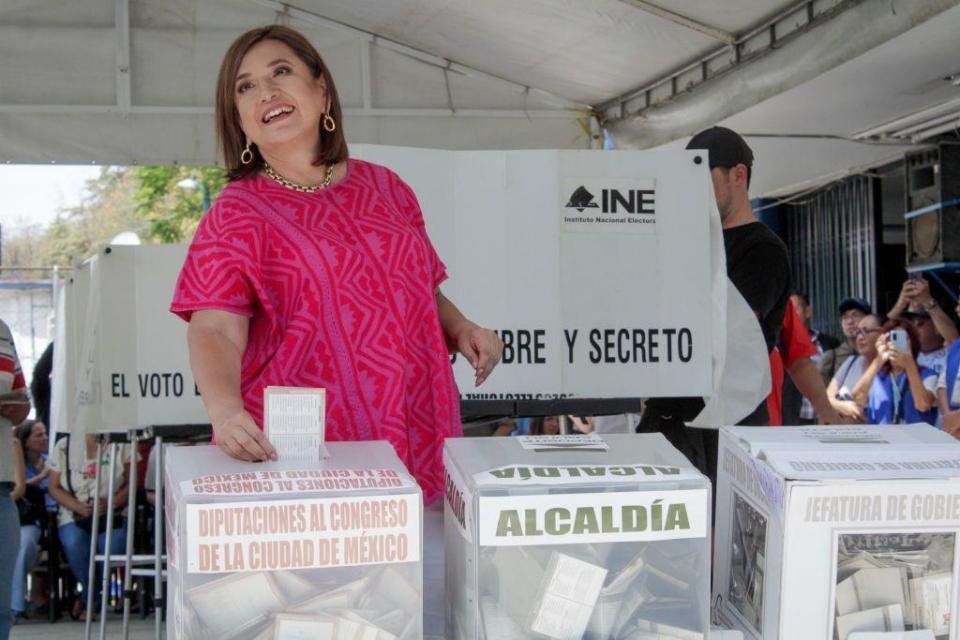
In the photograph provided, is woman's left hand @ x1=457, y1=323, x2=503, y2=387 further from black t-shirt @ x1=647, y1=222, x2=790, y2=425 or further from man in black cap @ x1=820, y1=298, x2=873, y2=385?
man in black cap @ x1=820, y1=298, x2=873, y2=385

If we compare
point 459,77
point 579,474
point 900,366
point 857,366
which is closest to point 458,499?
point 579,474

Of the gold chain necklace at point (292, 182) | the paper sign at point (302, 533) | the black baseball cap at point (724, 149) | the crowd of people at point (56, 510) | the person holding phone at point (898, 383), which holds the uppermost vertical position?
the black baseball cap at point (724, 149)

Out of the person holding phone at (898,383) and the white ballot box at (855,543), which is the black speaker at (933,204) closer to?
the person holding phone at (898,383)

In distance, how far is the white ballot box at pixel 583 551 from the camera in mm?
1121

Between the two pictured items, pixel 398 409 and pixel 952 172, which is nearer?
pixel 398 409

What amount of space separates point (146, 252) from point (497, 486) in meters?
3.36

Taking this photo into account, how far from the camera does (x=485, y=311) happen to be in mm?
3008

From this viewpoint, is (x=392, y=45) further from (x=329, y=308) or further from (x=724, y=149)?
(x=329, y=308)

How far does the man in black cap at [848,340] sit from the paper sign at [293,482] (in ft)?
20.0

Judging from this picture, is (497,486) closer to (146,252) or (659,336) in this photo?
(659,336)

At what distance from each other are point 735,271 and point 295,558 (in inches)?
85.7

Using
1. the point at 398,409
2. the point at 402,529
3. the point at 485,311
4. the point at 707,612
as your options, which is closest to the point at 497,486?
the point at 402,529

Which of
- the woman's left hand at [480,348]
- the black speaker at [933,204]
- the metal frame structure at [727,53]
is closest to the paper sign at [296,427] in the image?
the woman's left hand at [480,348]

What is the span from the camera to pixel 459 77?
6316 mm
